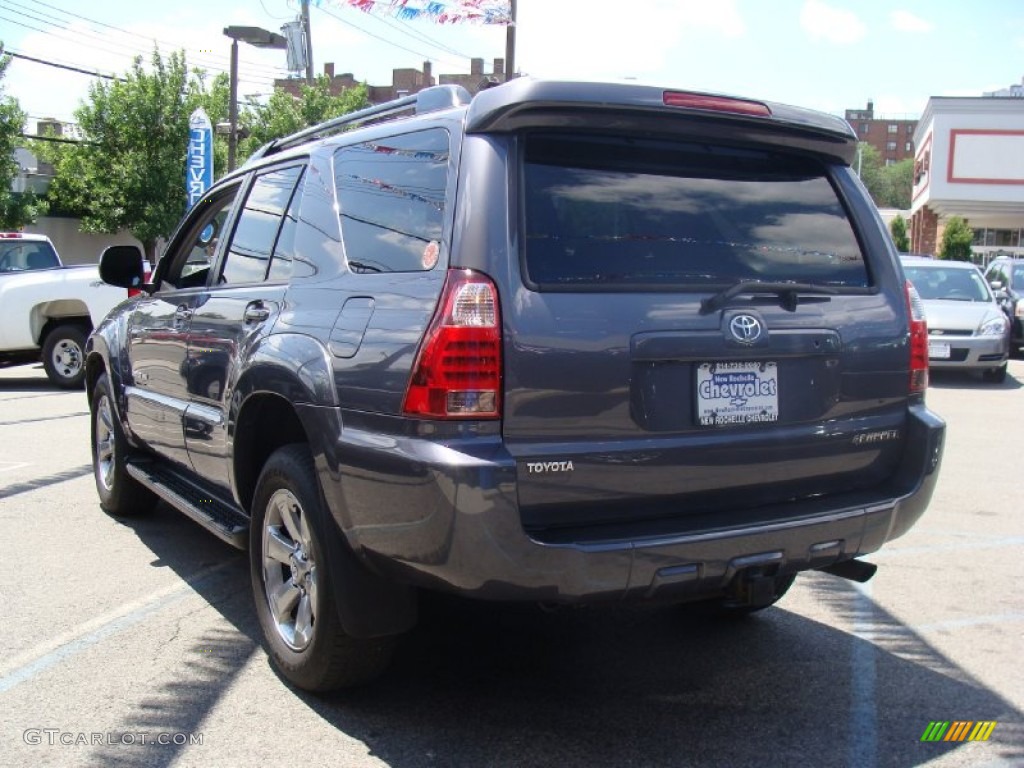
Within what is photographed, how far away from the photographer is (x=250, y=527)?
149 inches

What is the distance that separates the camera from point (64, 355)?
12.7 meters

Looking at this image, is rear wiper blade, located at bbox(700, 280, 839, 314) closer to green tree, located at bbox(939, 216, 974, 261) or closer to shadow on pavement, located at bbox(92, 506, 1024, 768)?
shadow on pavement, located at bbox(92, 506, 1024, 768)

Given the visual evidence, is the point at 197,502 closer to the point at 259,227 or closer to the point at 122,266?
the point at 259,227

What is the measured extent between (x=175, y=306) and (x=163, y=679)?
189 centimetres

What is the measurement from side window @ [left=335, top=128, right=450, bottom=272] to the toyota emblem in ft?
3.09

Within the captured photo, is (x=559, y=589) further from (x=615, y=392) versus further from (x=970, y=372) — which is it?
(x=970, y=372)

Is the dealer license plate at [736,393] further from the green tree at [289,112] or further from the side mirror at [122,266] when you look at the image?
the green tree at [289,112]

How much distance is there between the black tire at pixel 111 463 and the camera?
5.71 m

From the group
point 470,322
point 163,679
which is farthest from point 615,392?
point 163,679

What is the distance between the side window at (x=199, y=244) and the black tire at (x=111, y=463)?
79 cm

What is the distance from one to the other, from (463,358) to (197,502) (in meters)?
2.22

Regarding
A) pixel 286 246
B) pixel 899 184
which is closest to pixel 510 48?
pixel 286 246

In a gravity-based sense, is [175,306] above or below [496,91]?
below

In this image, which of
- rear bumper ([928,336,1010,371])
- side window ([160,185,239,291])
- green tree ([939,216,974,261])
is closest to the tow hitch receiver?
side window ([160,185,239,291])
